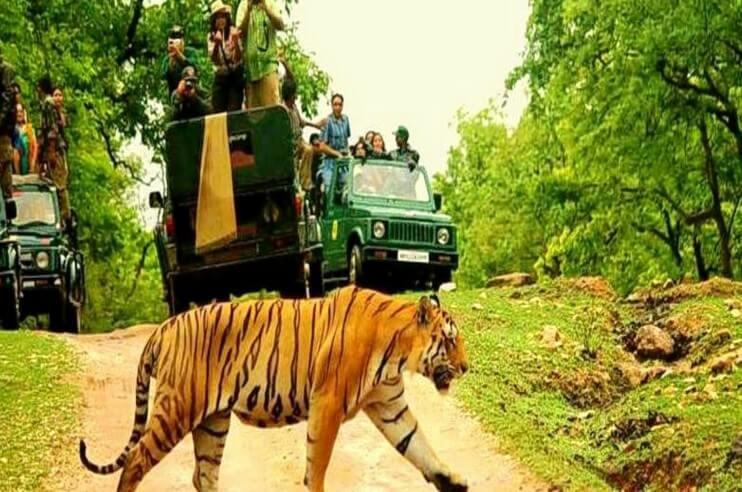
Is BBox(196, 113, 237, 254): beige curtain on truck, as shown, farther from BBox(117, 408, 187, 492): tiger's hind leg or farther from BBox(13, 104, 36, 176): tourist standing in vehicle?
BBox(117, 408, 187, 492): tiger's hind leg

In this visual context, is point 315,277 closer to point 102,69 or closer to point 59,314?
point 59,314

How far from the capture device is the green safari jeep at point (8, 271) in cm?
1855

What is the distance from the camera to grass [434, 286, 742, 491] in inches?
429

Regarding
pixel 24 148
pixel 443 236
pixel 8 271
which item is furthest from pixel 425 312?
pixel 443 236

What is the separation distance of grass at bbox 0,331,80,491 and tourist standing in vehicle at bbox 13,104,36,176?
206 inches

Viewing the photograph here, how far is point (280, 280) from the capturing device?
18.0 metres

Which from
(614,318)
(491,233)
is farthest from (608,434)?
(491,233)

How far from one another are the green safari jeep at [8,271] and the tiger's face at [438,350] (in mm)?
10680

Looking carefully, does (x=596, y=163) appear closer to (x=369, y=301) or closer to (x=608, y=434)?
(x=608, y=434)

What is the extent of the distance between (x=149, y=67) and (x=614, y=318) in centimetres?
1715

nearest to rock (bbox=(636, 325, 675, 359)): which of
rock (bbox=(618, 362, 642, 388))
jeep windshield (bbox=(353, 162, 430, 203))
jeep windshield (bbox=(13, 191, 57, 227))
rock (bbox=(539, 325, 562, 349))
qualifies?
rock (bbox=(618, 362, 642, 388))

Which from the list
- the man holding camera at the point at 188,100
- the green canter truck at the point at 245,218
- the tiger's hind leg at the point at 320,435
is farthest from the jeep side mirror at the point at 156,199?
the tiger's hind leg at the point at 320,435

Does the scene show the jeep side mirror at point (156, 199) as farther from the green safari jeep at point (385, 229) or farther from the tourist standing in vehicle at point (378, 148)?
the tourist standing in vehicle at point (378, 148)

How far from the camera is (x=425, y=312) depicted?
860 cm
